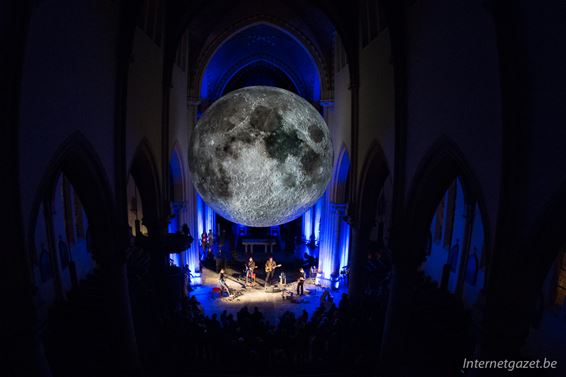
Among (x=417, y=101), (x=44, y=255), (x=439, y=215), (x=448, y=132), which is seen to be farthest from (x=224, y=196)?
(x=439, y=215)

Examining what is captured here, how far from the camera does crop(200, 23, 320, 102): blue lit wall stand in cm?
1745

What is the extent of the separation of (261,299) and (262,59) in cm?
1284

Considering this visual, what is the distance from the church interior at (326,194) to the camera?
483 centimetres

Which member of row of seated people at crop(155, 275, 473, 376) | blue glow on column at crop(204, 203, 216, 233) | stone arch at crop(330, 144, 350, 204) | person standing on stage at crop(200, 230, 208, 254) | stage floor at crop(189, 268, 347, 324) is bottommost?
stage floor at crop(189, 268, 347, 324)

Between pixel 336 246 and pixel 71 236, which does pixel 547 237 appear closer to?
pixel 336 246

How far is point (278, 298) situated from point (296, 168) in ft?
34.5

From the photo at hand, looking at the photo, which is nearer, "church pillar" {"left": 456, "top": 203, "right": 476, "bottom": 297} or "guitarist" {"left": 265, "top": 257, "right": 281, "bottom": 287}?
"church pillar" {"left": 456, "top": 203, "right": 476, "bottom": 297}

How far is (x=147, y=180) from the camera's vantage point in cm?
1090

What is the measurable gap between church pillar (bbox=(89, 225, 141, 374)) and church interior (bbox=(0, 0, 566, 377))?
44 millimetres

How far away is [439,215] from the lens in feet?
47.9

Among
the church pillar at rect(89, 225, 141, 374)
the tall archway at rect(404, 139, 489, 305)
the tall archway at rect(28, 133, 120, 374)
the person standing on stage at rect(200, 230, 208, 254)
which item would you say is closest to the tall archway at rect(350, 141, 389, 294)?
the tall archway at rect(404, 139, 489, 305)

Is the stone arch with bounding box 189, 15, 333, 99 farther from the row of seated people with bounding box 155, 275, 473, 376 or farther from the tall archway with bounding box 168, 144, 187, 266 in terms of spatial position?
the row of seated people with bounding box 155, 275, 473, 376

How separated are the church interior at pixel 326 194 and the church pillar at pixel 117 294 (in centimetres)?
4

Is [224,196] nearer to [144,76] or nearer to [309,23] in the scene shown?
[144,76]
